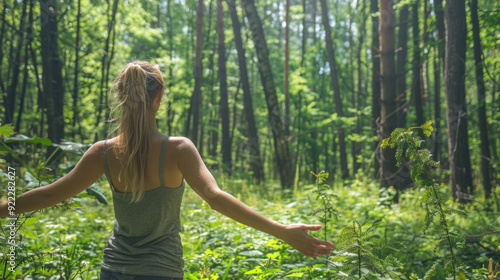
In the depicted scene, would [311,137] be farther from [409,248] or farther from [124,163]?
[124,163]

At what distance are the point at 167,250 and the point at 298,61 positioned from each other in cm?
1851

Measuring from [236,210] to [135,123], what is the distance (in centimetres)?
67

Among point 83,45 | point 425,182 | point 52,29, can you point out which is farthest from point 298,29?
point 425,182

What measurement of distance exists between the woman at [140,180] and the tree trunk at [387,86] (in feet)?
22.0

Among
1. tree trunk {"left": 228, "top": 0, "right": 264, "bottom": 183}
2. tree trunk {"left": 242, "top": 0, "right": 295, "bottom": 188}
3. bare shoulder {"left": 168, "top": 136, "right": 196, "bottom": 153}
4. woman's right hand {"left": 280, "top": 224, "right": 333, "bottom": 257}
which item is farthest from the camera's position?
tree trunk {"left": 228, "top": 0, "right": 264, "bottom": 183}

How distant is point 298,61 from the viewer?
1955cm

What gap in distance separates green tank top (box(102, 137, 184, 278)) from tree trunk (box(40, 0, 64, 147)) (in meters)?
6.09

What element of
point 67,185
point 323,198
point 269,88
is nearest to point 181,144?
point 67,185

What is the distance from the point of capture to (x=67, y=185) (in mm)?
1896

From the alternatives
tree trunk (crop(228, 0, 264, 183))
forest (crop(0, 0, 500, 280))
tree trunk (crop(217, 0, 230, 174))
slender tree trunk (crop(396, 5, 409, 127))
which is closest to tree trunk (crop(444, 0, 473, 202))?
forest (crop(0, 0, 500, 280))

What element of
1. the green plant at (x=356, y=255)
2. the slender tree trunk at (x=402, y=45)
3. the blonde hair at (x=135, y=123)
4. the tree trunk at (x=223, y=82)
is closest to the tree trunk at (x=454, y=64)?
the slender tree trunk at (x=402, y=45)

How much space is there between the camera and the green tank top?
185cm

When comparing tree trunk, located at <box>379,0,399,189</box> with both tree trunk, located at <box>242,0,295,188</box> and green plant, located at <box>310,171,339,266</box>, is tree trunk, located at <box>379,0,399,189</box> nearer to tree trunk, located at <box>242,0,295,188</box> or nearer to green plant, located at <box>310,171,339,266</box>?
tree trunk, located at <box>242,0,295,188</box>

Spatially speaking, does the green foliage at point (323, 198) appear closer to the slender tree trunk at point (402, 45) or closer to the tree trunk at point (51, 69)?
the tree trunk at point (51, 69)
